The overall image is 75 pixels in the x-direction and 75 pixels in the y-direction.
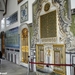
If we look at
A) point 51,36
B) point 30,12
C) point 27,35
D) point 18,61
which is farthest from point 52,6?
point 18,61

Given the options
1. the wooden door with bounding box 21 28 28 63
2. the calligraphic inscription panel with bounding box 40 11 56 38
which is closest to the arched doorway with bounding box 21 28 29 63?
the wooden door with bounding box 21 28 28 63

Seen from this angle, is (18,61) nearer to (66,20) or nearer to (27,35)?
(27,35)

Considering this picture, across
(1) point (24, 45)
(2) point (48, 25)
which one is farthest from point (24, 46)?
(2) point (48, 25)

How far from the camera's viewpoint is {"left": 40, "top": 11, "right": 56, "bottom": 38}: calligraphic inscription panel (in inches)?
282

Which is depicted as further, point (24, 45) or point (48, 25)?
point (24, 45)

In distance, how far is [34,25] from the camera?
8734 mm

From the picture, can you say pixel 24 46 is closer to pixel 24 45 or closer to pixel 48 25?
pixel 24 45

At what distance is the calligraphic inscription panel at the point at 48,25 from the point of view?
23.5ft

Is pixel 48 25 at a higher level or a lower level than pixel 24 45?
higher

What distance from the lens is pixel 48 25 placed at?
24.6ft

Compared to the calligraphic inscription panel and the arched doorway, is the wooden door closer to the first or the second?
the arched doorway

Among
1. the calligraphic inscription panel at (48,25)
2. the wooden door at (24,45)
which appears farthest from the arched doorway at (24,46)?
the calligraphic inscription panel at (48,25)

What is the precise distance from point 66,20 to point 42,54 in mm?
2346

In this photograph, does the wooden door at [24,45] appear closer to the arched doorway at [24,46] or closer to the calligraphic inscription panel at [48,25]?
the arched doorway at [24,46]
